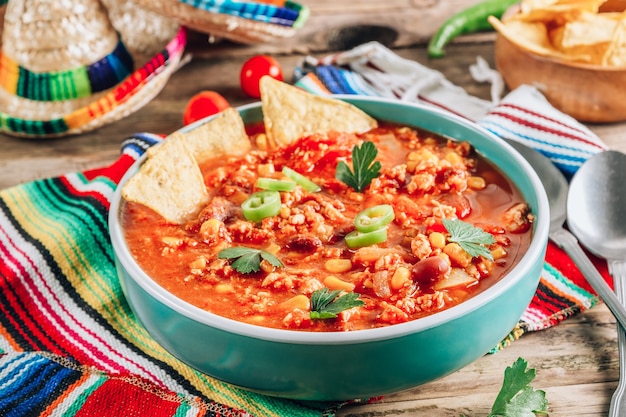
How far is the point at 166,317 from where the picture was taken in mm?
2436

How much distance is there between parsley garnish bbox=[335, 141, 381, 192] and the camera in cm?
306

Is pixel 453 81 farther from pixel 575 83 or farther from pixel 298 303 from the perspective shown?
pixel 298 303

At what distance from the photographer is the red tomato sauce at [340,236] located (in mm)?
2492

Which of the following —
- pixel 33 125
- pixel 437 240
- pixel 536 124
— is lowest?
pixel 33 125

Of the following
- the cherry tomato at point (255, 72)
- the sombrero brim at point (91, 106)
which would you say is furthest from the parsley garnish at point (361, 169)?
the sombrero brim at point (91, 106)

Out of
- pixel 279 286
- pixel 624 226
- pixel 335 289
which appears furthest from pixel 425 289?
pixel 624 226

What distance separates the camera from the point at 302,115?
3471 millimetres

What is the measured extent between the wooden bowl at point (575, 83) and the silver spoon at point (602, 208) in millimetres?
776

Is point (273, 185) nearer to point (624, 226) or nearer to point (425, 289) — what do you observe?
point (425, 289)

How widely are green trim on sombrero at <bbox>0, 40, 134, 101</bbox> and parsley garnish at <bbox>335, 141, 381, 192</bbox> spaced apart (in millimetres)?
2207

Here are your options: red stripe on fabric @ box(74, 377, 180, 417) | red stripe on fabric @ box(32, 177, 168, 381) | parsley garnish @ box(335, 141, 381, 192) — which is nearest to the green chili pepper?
parsley garnish @ box(335, 141, 381, 192)

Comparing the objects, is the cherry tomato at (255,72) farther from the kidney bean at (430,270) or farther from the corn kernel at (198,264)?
the kidney bean at (430,270)

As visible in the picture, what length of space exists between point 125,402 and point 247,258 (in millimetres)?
615

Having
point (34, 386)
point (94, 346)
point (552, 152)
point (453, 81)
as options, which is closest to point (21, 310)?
point (94, 346)
